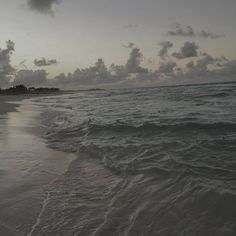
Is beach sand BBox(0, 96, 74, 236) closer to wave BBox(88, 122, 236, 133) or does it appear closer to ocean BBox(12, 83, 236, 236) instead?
ocean BBox(12, 83, 236, 236)

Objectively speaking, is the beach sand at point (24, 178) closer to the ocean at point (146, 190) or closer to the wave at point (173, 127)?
the ocean at point (146, 190)

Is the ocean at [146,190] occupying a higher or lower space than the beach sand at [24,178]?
lower

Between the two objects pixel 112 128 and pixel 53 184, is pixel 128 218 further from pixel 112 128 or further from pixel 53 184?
pixel 112 128

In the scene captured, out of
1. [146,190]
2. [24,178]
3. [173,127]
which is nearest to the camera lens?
[146,190]

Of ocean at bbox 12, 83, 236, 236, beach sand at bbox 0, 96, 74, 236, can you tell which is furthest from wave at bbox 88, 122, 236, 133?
beach sand at bbox 0, 96, 74, 236

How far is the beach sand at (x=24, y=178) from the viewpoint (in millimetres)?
4449

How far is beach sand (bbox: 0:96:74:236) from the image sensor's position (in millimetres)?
4449

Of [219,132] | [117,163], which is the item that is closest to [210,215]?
[117,163]

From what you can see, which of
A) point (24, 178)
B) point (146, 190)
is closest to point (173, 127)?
point (146, 190)

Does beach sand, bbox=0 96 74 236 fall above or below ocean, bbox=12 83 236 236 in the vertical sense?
above

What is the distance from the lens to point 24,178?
644 cm

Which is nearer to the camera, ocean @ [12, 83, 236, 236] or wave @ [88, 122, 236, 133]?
ocean @ [12, 83, 236, 236]

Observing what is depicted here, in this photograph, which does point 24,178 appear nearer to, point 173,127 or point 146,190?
point 146,190

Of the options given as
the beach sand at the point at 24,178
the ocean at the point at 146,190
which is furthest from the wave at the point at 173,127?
the beach sand at the point at 24,178
